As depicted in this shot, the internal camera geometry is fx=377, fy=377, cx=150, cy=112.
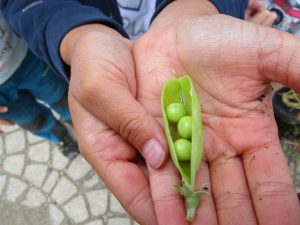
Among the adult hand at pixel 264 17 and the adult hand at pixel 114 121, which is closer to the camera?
the adult hand at pixel 114 121

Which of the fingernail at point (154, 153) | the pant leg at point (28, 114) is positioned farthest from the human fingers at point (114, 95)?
the pant leg at point (28, 114)

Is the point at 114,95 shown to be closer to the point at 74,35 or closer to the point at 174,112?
the point at 174,112

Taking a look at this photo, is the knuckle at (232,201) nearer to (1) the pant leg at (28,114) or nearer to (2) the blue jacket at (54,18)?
(2) the blue jacket at (54,18)

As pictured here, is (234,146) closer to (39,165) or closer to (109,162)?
(109,162)

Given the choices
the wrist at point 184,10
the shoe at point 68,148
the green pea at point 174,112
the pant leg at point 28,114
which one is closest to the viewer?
the green pea at point 174,112

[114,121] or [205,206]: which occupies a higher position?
[114,121]

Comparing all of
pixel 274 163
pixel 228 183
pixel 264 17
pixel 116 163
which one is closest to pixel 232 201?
pixel 228 183

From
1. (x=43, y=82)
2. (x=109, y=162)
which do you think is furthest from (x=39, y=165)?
(x=109, y=162)
